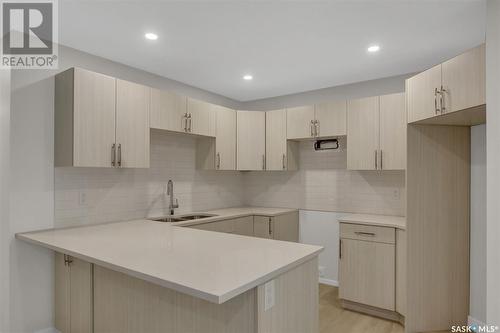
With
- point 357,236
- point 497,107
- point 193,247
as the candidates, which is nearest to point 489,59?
point 497,107

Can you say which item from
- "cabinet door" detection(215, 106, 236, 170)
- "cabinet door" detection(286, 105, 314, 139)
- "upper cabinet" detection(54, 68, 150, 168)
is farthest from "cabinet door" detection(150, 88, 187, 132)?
"cabinet door" detection(286, 105, 314, 139)

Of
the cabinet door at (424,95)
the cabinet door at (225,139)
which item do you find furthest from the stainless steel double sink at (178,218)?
the cabinet door at (424,95)

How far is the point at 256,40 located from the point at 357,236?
7.24 feet

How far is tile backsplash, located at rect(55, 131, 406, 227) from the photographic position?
9.32ft

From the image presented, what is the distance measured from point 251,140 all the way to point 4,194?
9.01 feet

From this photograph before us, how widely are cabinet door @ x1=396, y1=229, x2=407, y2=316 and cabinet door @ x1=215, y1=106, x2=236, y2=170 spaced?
217cm

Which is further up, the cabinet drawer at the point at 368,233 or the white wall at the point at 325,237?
the cabinet drawer at the point at 368,233

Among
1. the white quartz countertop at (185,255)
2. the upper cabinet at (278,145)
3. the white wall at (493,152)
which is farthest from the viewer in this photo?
the upper cabinet at (278,145)

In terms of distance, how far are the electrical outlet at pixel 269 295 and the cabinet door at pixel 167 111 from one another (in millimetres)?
2158

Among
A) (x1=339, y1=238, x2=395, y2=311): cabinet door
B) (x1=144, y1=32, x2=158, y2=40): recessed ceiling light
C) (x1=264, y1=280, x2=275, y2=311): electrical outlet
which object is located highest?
(x1=144, y1=32, x2=158, y2=40): recessed ceiling light

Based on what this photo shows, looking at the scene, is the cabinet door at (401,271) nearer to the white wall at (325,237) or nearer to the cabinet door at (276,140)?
the white wall at (325,237)

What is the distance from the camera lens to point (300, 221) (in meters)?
4.24

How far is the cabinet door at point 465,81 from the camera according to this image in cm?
202

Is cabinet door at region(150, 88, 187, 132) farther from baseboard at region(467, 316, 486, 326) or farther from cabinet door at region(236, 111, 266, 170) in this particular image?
baseboard at region(467, 316, 486, 326)
